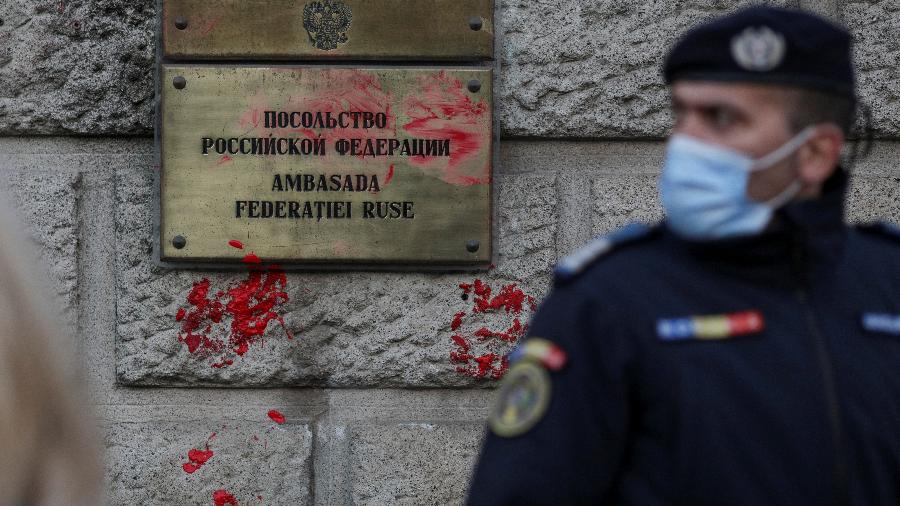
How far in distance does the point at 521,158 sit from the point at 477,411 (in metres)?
0.61

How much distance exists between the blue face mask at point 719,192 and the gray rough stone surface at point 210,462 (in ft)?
4.71

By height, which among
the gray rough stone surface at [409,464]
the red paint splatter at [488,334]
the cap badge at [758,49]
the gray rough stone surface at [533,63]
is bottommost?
the gray rough stone surface at [409,464]

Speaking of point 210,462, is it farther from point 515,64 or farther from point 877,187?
point 877,187

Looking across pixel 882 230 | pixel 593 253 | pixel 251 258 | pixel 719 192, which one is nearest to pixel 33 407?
pixel 593 253

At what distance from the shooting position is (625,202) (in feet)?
9.03

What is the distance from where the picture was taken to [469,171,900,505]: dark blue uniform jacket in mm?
1415

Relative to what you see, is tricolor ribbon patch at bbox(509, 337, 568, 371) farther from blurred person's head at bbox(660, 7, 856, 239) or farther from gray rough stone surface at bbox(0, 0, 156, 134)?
gray rough stone surface at bbox(0, 0, 156, 134)

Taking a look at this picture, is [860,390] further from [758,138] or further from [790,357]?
[758,138]

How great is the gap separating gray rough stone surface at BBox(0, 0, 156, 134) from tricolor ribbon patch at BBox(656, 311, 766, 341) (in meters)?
1.66

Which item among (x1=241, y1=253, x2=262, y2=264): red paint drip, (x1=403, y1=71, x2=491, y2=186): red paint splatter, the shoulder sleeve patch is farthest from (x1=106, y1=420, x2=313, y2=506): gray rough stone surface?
the shoulder sleeve patch

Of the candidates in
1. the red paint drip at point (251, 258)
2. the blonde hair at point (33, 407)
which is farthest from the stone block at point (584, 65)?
the blonde hair at point (33, 407)

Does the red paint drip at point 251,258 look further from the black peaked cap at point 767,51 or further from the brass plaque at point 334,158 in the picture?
the black peaked cap at point 767,51

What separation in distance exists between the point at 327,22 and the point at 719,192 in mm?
1432

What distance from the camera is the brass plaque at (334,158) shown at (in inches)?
106
